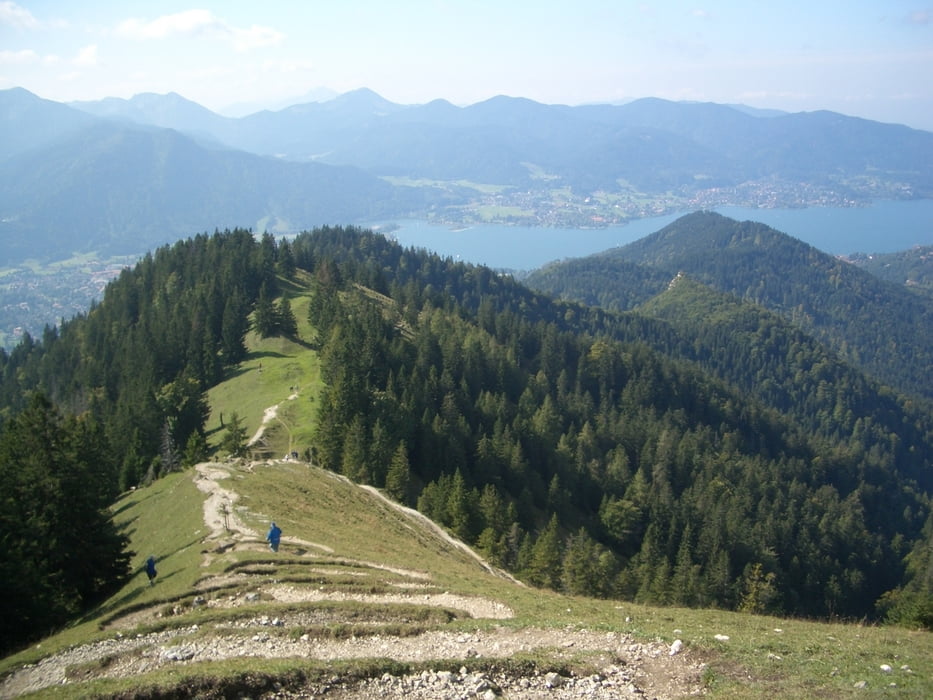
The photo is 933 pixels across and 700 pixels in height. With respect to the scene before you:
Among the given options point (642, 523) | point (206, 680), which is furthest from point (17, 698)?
point (642, 523)

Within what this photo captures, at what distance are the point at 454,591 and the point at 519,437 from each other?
5792cm

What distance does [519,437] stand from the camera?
8450cm

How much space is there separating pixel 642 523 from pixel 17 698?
75.6 metres

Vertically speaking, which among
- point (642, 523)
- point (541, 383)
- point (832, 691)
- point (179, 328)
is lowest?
point (642, 523)

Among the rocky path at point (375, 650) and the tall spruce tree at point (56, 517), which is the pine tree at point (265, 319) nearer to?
the tall spruce tree at point (56, 517)

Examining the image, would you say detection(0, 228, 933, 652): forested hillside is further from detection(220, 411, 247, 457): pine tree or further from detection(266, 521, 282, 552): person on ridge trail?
detection(266, 521, 282, 552): person on ridge trail

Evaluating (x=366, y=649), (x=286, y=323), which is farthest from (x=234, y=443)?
(x=286, y=323)

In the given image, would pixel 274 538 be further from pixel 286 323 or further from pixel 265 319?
pixel 286 323

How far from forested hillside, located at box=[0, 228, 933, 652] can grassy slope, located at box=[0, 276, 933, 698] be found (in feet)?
42.0

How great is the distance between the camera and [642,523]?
8262 cm

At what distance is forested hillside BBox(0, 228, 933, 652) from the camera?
207 ft

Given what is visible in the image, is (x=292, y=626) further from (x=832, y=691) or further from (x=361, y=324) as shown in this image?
(x=361, y=324)

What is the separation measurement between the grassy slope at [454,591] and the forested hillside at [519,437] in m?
12.8

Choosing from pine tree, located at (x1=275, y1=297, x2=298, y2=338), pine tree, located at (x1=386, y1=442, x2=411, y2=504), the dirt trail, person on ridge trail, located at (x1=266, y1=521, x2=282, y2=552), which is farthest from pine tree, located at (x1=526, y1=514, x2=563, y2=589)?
pine tree, located at (x1=275, y1=297, x2=298, y2=338)
